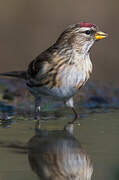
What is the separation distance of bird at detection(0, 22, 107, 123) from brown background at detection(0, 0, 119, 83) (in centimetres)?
422

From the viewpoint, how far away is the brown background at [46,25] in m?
12.8

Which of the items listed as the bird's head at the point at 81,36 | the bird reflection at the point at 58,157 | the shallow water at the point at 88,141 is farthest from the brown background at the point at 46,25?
the bird reflection at the point at 58,157

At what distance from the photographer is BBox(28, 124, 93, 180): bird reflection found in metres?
4.76

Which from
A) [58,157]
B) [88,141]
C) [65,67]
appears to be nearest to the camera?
[58,157]

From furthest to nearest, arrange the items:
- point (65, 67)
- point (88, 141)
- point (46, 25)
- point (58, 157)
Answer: point (46, 25) < point (65, 67) < point (88, 141) < point (58, 157)

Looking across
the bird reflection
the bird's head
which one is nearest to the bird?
the bird's head

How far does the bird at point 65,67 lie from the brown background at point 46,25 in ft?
13.9

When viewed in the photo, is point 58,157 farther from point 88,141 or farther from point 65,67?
point 65,67

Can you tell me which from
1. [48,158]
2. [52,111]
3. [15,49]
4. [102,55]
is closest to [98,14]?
[102,55]

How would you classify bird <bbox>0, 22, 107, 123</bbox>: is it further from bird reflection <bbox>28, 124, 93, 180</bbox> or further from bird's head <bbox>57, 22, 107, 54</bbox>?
bird reflection <bbox>28, 124, 93, 180</bbox>

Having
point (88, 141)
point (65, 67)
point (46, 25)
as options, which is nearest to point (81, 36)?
point (65, 67)

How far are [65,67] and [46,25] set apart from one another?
21.5 ft

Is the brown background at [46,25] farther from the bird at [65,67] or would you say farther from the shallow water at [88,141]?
the shallow water at [88,141]

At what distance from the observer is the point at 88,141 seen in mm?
6109
